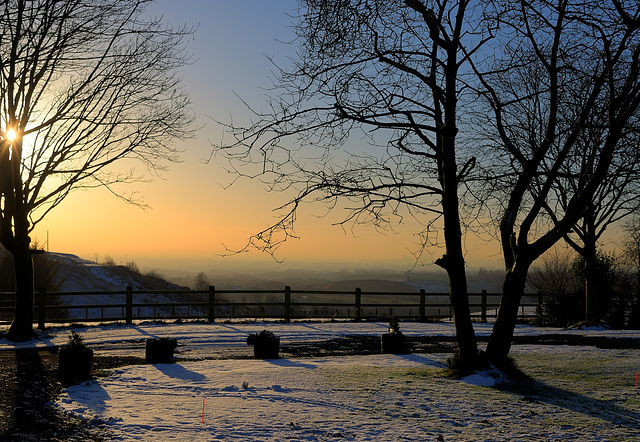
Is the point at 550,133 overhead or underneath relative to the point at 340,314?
overhead

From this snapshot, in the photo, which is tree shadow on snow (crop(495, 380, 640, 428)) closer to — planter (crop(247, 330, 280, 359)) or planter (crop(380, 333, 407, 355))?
planter (crop(380, 333, 407, 355))

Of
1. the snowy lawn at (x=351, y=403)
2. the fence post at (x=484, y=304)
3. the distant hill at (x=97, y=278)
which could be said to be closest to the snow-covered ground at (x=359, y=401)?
the snowy lawn at (x=351, y=403)

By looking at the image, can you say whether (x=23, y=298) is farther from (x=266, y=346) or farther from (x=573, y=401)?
(x=573, y=401)

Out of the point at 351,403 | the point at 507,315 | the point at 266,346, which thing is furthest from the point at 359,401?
the point at 266,346

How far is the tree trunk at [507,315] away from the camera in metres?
11.5

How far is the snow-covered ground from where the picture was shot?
8023 millimetres

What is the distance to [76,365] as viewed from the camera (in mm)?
11484

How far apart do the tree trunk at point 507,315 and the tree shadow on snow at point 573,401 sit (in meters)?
0.65

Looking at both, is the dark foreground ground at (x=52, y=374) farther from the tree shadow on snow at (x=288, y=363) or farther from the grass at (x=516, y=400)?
the grass at (x=516, y=400)

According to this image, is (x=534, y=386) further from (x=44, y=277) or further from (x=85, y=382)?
(x=44, y=277)

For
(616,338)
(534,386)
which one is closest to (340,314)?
(616,338)

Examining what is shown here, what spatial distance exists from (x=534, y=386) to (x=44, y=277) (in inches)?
1619

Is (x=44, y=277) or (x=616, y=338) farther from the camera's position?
(x=44, y=277)

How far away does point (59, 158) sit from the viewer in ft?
70.2
